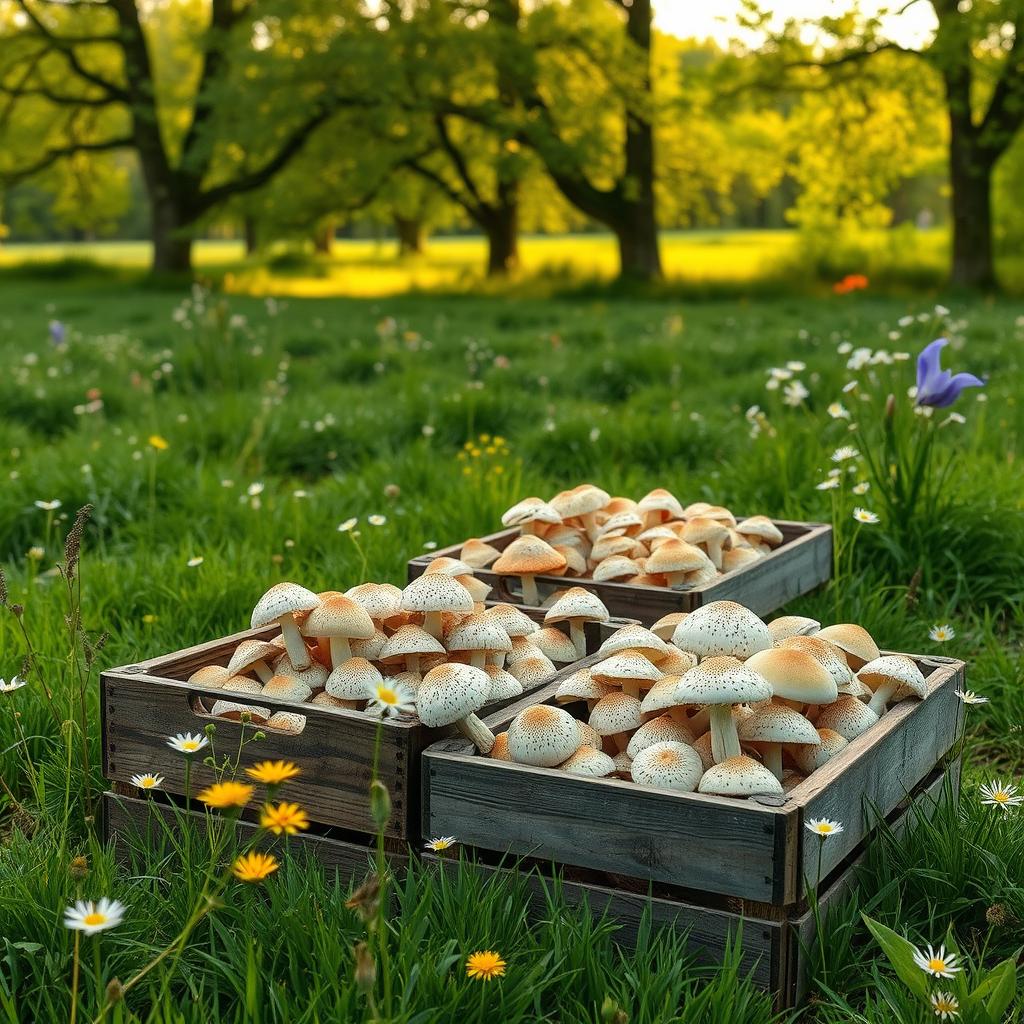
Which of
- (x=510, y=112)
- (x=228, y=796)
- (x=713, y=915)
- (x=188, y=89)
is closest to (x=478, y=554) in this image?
(x=713, y=915)

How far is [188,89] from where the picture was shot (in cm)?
3091

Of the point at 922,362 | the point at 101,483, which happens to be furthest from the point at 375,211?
the point at 922,362

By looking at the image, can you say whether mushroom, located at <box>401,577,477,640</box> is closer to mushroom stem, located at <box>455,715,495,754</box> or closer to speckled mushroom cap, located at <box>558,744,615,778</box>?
mushroom stem, located at <box>455,715,495,754</box>

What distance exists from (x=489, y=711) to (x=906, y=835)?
98 cm

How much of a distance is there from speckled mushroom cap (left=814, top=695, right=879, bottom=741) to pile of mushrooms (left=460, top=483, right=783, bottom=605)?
1.00 meters

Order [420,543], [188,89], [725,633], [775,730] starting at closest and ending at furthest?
[775,730]
[725,633]
[420,543]
[188,89]

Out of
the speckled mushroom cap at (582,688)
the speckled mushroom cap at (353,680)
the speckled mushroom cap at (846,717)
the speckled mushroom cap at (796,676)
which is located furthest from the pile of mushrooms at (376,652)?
the speckled mushroom cap at (846,717)

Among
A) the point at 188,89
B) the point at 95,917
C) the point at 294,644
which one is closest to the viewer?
the point at 95,917

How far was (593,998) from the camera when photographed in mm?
2182

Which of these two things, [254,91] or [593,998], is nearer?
[593,998]

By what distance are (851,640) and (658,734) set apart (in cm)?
59

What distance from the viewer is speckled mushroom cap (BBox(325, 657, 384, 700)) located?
2744 millimetres

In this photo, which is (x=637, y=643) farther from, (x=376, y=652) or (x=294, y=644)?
(x=294, y=644)

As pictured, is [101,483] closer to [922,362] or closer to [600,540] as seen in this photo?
[600,540]
